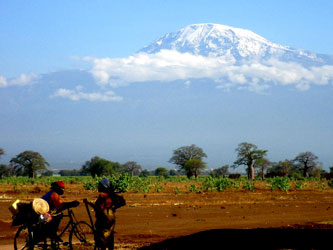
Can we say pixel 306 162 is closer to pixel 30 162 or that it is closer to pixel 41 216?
pixel 30 162

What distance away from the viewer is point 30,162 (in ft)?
348

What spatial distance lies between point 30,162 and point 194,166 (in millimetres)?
34619

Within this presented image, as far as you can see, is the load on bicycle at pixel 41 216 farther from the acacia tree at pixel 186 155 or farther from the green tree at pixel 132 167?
the green tree at pixel 132 167

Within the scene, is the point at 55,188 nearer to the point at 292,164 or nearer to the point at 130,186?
the point at 130,186

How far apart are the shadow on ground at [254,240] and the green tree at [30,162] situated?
312 ft

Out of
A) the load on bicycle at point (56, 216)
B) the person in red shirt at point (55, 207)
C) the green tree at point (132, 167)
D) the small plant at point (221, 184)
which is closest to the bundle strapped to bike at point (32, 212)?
the load on bicycle at point (56, 216)

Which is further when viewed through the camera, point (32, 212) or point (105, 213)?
point (32, 212)

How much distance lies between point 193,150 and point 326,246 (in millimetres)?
107779

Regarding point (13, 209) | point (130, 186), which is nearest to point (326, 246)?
point (13, 209)

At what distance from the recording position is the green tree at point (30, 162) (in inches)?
4161

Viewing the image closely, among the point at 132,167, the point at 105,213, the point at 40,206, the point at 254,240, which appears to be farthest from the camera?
the point at 132,167

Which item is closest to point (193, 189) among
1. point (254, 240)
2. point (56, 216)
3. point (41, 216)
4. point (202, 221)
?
point (202, 221)

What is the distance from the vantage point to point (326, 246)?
39.9 ft

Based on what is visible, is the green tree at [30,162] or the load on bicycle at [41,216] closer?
the load on bicycle at [41,216]
